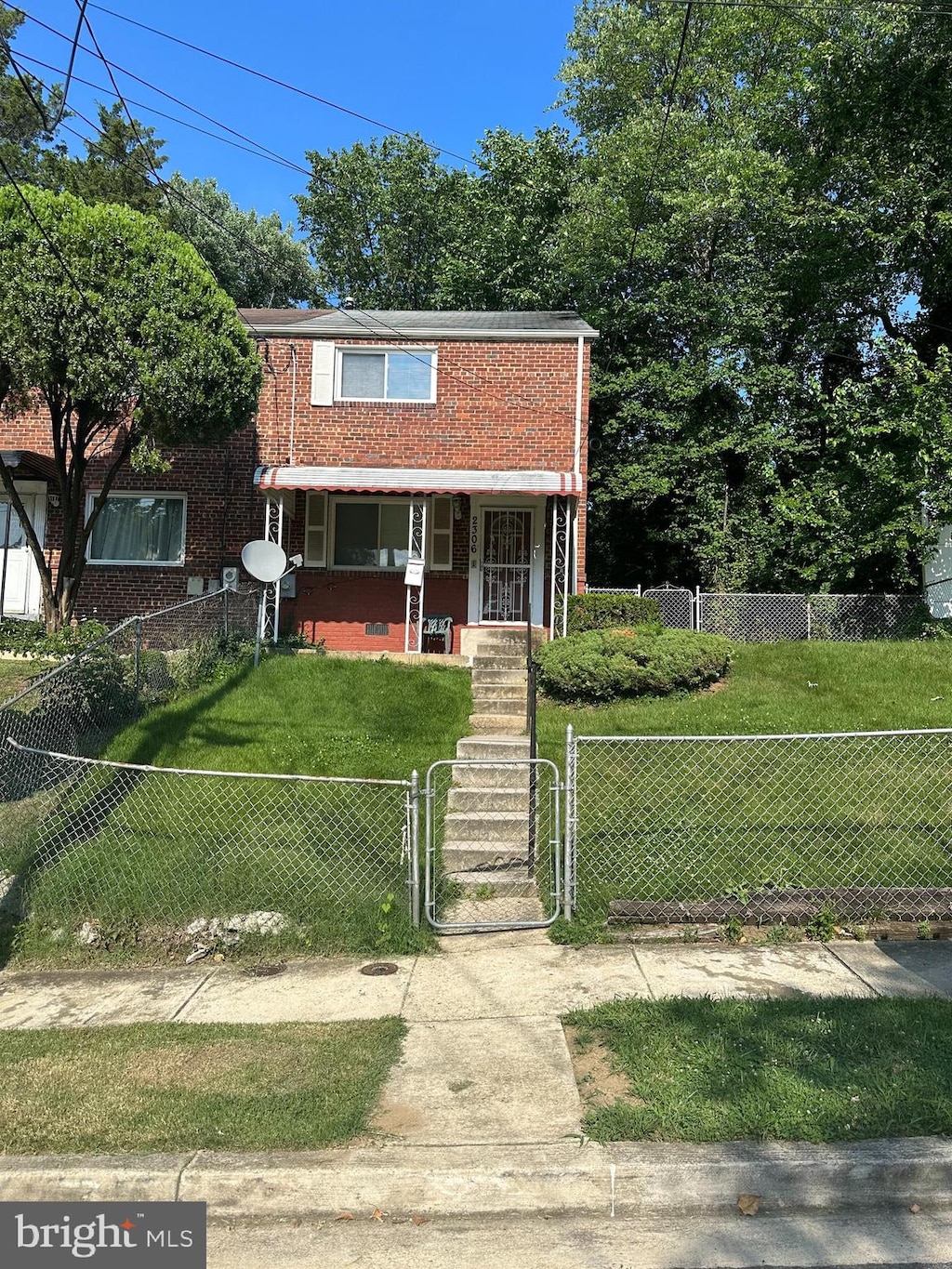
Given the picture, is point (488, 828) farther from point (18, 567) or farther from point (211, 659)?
point (18, 567)

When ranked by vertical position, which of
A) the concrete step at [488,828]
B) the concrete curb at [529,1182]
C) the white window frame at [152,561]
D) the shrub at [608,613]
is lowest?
the concrete curb at [529,1182]

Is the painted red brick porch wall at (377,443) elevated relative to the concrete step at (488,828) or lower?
elevated

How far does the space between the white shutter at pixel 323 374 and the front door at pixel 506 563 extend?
3287 millimetres

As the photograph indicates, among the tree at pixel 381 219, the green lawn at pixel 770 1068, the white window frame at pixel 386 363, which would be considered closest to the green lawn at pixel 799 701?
the green lawn at pixel 770 1068

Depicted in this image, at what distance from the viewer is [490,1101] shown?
12.5 feet

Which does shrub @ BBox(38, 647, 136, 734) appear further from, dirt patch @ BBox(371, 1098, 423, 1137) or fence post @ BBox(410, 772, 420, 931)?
dirt patch @ BBox(371, 1098, 423, 1137)

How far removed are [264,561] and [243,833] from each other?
589 centimetres

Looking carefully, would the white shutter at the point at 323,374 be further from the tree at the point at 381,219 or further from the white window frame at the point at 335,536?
the tree at the point at 381,219

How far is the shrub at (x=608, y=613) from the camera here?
1275cm

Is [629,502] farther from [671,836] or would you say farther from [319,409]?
[671,836]

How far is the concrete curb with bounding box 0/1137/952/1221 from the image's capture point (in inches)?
127

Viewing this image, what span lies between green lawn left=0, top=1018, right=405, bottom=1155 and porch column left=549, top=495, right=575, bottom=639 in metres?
9.00

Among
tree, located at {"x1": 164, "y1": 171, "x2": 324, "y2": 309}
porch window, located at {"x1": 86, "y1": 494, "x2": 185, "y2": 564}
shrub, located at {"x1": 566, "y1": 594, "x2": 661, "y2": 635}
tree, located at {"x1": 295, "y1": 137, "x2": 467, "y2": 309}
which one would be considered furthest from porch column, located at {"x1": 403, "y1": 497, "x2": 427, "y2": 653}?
tree, located at {"x1": 164, "y1": 171, "x2": 324, "y2": 309}

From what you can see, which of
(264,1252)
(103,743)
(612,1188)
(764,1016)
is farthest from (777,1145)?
(103,743)
